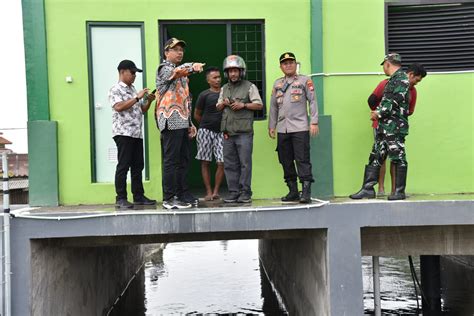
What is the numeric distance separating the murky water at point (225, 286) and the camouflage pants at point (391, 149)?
17.5 feet

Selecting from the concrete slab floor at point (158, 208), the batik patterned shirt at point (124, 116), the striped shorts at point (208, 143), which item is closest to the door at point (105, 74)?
the concrete slab floor at point (158, 208)

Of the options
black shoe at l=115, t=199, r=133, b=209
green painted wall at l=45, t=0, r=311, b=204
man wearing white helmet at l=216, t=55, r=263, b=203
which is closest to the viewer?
black shoe at l=115, t=199, r=133, b=209

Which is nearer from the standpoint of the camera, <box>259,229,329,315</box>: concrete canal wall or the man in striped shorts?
<box>259,229,329,315</box>: concrete canal wall

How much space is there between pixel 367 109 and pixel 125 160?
3.44 m

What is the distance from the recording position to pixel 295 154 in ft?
21.1

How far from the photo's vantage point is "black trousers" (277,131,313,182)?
635cm

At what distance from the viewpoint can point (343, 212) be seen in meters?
6.02

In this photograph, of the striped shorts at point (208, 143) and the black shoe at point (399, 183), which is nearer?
the black shoe at point (399, 183)

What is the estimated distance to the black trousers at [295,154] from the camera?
6348 millimetres

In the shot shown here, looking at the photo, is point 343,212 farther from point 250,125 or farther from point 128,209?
point 128,209

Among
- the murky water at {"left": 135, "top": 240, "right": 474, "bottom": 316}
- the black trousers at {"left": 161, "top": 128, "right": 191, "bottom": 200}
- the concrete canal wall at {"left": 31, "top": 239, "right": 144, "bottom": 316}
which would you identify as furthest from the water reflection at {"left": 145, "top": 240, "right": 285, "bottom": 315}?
the black trousers at {"left": 161, "top": 128, "right": 191, "bottom": 200}

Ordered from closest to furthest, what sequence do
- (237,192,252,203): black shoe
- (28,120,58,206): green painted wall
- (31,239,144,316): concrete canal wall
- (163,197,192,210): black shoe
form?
(31,239,144,316): concrete canal wall
(163,197,192,210): black shoe
(237,192,252,203): black shoe
(28,120,58,206): green painted wall

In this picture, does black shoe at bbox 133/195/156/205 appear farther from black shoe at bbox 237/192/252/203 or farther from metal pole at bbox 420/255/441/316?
metal pole at bbox 420/255/441/316

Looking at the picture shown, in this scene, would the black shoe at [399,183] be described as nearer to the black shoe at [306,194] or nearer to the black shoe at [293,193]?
the black shoe at [306,194]
